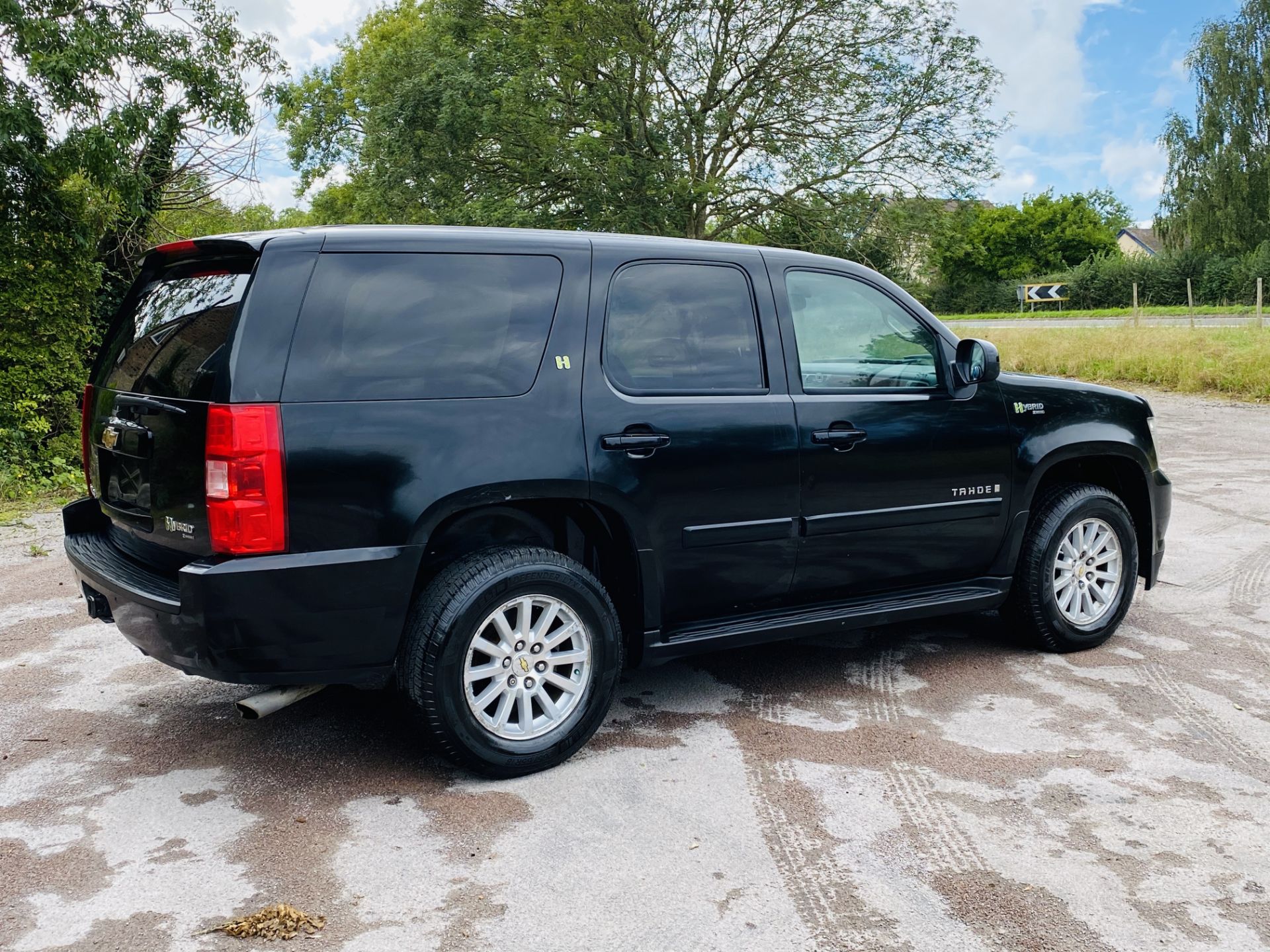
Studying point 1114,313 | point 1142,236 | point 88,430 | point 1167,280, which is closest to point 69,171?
point 88,430

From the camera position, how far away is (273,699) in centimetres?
362

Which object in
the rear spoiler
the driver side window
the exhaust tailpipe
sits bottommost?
the exhaust tailpipe

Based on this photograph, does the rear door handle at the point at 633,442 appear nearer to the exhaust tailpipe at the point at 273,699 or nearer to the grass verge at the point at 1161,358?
the exhaust tailpipe at the point at 273,699

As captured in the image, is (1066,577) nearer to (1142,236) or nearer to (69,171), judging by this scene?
(69,171)

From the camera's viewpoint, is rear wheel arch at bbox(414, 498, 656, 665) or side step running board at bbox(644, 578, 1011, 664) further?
side step running board at bbox(644, 578, 1011, 664)

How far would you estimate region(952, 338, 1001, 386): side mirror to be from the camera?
15.8 ft

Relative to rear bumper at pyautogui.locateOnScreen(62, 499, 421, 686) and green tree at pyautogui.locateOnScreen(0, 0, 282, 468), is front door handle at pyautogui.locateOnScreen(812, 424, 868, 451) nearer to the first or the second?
rear bumper at pyautogui.locateOnScreen(62, 499, 421, 686)

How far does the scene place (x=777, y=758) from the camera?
3.99 metres

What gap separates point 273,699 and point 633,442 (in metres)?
1.49

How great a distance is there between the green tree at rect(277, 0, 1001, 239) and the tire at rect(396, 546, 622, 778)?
20134 mm

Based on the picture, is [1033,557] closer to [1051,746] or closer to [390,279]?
[1051,746]

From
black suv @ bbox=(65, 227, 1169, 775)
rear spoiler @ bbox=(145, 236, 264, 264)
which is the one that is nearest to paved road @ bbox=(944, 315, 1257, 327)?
black suv @ bbox=(65, 227, 1169, 775)

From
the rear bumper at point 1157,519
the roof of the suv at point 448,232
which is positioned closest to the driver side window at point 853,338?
the roof of the suv at point 448,232

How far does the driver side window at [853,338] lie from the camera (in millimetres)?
4555
